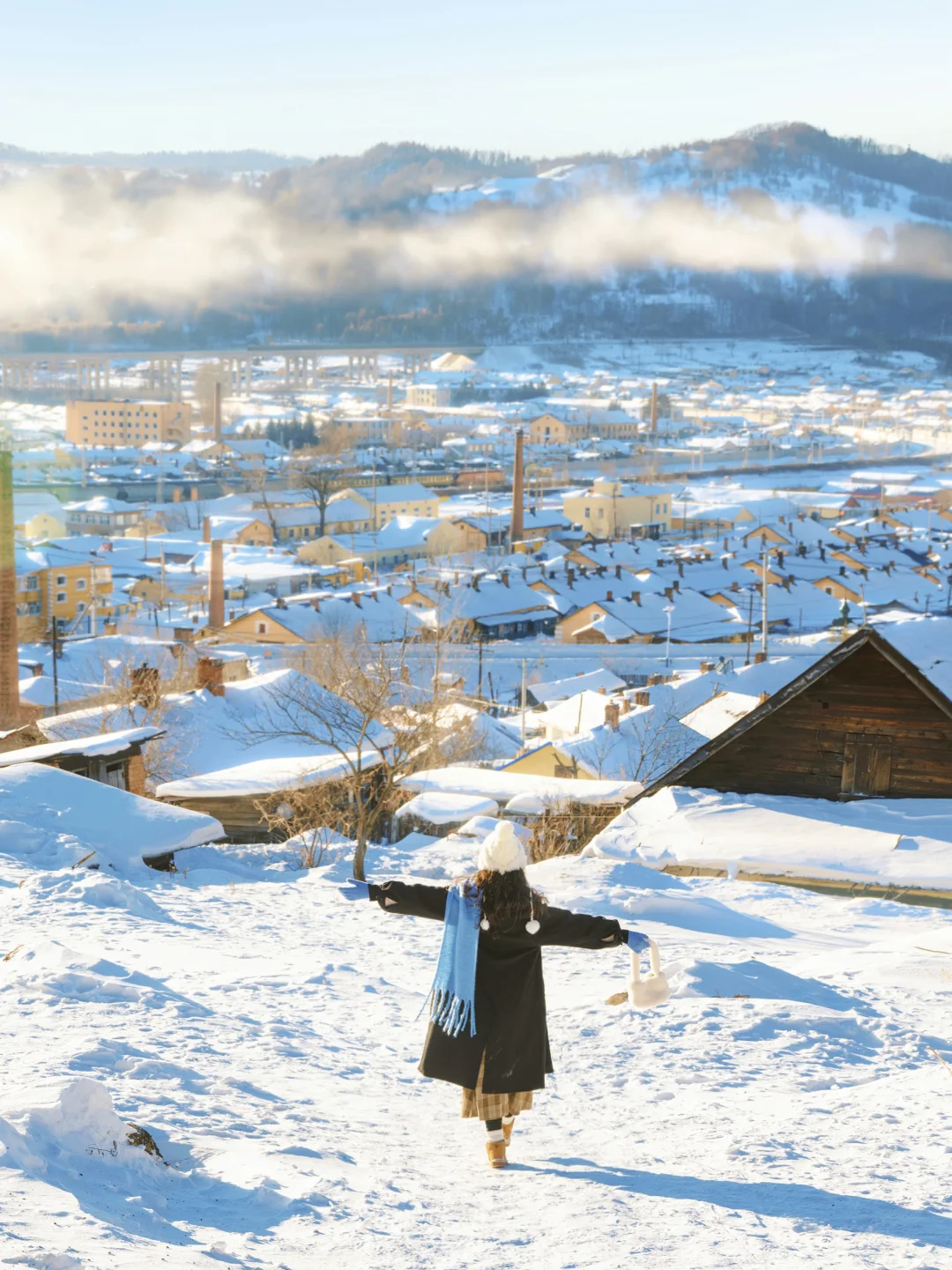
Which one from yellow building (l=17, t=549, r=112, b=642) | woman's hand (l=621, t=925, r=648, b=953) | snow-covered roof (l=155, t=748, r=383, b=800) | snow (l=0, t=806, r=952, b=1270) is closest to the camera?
snow (l=0, t=806, r=952, b=1270)

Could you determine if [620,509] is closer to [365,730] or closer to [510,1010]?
[365,730]

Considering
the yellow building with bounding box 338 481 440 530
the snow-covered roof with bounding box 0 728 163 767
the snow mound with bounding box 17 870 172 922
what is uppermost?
the snow mound with bounding box 17 870 172 922

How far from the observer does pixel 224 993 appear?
4961mm

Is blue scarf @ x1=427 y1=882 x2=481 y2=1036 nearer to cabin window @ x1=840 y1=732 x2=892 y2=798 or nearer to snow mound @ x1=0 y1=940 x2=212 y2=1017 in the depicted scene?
snow mound @ x1=0 y1=940 x2=212 y2=1017

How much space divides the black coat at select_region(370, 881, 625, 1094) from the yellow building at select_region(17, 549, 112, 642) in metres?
36.0

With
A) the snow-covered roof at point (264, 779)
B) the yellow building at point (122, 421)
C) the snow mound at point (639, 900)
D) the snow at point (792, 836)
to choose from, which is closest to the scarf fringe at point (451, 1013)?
the snow mound at point (639, 900)

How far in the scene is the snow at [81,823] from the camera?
311 inches

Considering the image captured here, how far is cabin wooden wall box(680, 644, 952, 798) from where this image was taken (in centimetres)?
1074

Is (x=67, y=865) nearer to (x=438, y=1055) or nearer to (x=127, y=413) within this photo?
(x=438, y=1055)

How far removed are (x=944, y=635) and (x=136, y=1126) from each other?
62.6 feet

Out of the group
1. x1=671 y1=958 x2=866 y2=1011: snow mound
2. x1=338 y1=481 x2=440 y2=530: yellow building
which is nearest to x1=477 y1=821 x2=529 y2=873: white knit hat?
x1=671 y1=958 x2=866 y2=1011: snow mound

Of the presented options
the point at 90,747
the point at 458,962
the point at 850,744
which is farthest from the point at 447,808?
the point at 458,962

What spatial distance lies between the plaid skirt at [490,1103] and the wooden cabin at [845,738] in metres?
7.57

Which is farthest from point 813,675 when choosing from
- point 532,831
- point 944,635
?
point 944,635
